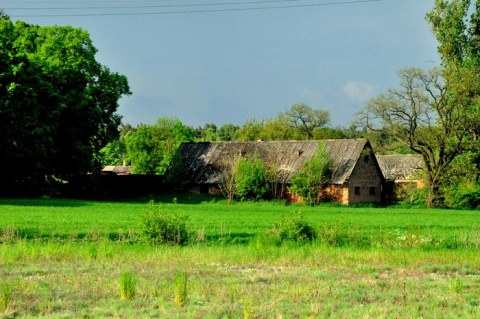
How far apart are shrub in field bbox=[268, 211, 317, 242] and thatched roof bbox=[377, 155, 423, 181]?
62445 mm

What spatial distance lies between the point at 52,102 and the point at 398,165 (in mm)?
48072

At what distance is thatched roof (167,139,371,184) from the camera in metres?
65.7

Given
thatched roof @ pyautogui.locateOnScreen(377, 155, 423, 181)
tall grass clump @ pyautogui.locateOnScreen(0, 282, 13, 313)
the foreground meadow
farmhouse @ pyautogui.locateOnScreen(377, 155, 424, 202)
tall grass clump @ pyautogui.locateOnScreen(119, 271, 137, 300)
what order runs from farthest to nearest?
thatched roof @ pyautogui.locateOnScreen(377, 155, 423, 181)
farmhouse @ pyautogui.locateOnScreen(377, 155, 424, 202)
tall grass clump @ pyautogui.locateOnScreen(119, 271, 137, 300)
the foreground meadow
tall grass clump @ pyautogui.locateOnScreen(0, 282, 13, 313)

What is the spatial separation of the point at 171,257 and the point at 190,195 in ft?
158

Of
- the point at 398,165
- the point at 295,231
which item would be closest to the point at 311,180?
the point at 398,165

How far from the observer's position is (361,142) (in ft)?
220

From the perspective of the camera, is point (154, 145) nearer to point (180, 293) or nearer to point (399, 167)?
point (399, 167)

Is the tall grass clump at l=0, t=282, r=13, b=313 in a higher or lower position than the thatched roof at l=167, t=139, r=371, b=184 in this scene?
lower

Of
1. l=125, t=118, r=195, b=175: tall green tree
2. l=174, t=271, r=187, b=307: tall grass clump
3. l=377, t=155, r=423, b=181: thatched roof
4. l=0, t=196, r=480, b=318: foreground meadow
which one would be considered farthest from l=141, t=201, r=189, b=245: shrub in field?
l=125, t=118, r=195, b=175: tall green tree

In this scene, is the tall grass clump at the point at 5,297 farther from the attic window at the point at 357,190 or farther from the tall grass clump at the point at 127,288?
the attic window at the point at 357,190

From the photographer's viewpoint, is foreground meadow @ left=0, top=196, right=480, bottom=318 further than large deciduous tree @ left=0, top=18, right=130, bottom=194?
No

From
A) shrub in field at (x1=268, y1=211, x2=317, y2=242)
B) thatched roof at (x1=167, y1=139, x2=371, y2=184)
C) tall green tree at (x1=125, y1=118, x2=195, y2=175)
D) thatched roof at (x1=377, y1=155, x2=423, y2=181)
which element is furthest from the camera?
tall green tree at (x1=125, y1=118, x2=195, y2=175)

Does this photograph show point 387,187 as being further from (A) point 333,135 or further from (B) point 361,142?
(A) point 333,135

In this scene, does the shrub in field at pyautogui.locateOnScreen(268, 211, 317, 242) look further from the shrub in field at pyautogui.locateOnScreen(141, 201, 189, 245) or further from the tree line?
→ the tree line
